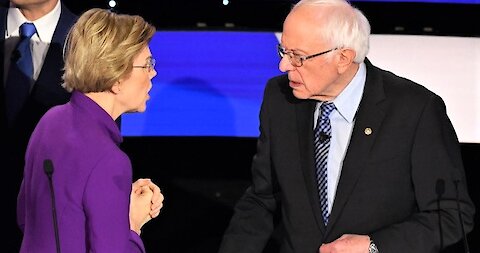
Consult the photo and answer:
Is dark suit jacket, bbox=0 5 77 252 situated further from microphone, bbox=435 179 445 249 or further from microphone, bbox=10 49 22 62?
microphone, bbox=435 179 445 249

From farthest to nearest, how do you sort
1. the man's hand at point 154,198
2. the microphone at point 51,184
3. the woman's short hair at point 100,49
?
1. the man's hand at point 154,198
2. the woman's short hair at point 100,49
3. the microphone at point 51,184

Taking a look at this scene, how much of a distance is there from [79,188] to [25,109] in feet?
4.81

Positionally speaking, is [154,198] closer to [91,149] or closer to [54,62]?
[91,149]

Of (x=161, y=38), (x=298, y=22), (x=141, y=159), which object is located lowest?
(x=141, y=159)

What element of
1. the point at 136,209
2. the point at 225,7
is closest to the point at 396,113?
the point at 136,209

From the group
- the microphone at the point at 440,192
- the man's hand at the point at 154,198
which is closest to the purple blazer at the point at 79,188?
the man's hand at the point at 154,198

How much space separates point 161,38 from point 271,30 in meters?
0.47

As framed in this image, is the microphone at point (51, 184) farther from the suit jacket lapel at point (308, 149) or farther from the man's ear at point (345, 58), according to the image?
the man's ear at point (345, 58)

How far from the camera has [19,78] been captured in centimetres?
372

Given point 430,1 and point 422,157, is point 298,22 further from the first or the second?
point 430,1

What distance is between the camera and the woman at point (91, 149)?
7.68 ft

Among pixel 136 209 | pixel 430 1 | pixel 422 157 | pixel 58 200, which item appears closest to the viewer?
pixel 58 200

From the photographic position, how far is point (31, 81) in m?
3.70

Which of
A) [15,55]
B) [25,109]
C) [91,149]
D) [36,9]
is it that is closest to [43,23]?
[36,9]
